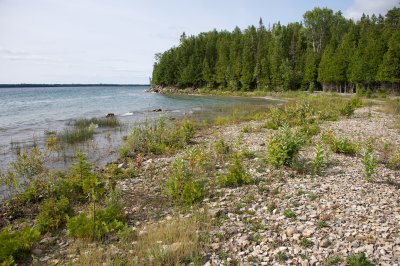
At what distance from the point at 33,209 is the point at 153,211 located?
3.71 m

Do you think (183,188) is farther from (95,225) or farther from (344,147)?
(344,147)

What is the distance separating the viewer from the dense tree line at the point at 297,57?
176ft

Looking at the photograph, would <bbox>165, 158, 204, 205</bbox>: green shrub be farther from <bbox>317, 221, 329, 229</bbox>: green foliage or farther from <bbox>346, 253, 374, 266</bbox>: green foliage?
<bbox>346, 253, 374, 266</bbox>: green foliage

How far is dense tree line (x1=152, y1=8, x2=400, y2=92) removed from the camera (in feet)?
176

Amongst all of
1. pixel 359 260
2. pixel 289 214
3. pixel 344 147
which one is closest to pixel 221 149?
pixel 344 147

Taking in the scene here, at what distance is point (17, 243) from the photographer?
20.8 feet

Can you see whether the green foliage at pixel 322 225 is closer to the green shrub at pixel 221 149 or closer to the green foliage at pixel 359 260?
the green foliage at pixel 359 260

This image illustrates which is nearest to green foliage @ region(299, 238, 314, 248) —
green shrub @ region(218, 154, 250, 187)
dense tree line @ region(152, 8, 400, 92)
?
green shrub @ region(218, 154, 250, 187)

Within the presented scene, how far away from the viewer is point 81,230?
6848mm

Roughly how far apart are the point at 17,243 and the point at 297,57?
266 ft

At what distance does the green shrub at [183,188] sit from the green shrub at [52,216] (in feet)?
9.47

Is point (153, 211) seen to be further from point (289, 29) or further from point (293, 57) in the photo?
point (289, 29)

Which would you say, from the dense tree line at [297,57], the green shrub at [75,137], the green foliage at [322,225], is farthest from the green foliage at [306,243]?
the dense tree line at [297,57]

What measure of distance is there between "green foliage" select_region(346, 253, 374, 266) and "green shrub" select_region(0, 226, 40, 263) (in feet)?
21.0
